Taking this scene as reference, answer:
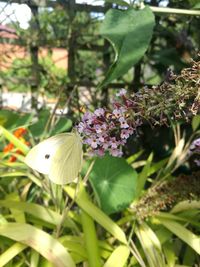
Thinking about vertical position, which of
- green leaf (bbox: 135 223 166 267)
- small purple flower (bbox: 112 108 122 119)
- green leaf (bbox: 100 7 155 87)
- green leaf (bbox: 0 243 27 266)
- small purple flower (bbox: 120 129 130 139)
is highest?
green leaf (bbox: 100 7 155 87)

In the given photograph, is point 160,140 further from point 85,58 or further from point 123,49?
point 123,49

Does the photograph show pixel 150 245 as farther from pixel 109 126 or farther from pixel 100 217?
pixel 109 126

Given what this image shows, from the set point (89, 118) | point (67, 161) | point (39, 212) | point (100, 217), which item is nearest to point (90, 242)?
point (100, 217)

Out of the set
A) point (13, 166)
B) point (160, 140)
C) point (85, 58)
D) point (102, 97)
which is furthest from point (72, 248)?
point (85, 58)

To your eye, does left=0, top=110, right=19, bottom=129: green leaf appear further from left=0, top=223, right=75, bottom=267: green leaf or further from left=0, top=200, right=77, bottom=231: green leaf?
left=0, top=223, right=75, bottom=267: green leaf

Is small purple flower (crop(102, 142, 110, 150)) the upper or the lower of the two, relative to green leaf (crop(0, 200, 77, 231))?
upper

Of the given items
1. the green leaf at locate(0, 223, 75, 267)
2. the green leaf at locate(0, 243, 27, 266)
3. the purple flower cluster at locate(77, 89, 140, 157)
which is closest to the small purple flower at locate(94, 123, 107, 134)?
the purple flower cluster at locate(77, 89, 140, 157)

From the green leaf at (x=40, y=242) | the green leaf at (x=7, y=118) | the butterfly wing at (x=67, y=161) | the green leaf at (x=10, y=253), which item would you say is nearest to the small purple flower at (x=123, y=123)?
the butterfly wing at (x=67, y=161)

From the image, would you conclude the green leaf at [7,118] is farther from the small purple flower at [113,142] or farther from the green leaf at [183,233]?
the small purple flower at [113,142]
